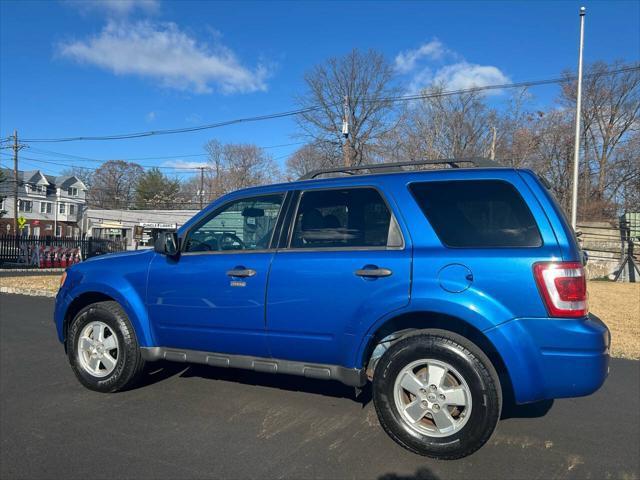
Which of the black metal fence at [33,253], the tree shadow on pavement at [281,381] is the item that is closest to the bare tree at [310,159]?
the black metal fence at [33,253]

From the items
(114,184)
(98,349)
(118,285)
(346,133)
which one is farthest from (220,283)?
(114,184)

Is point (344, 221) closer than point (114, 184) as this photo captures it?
Yes

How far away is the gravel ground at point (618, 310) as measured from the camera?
264 inches

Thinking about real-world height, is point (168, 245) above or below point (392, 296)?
above

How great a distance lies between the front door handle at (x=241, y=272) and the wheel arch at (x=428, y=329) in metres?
1.05

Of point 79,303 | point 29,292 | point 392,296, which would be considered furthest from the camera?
point 29,292

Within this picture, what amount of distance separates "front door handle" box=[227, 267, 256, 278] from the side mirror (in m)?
0.62

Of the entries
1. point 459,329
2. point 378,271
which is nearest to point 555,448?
point 459,329

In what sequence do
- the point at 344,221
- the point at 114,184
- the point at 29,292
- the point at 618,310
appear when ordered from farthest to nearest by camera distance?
the point at 114,184 → the point at 29,292 → the point at 618,310 → the point at 344,221

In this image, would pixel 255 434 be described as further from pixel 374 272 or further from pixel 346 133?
pixel 346 133

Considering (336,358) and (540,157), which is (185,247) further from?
(540,157)

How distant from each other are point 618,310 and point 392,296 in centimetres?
963

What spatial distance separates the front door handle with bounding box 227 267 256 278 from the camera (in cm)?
363

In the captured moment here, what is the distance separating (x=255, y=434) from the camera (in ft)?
11.6
